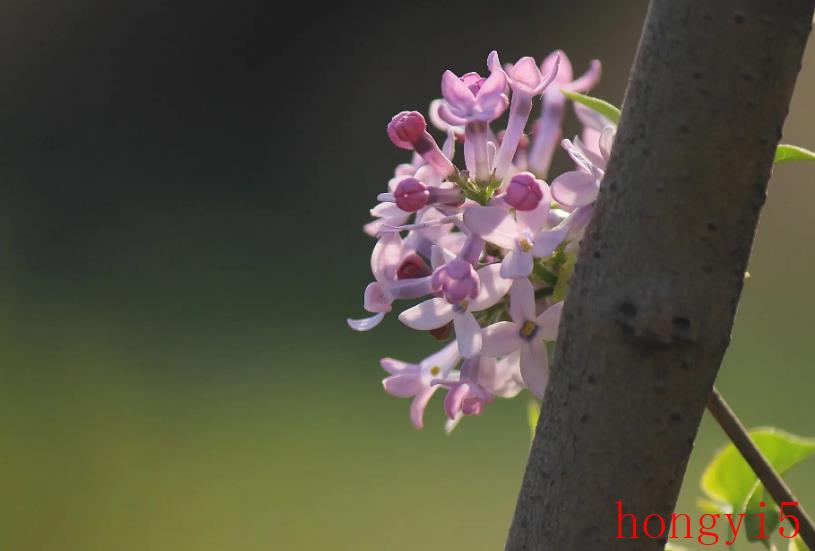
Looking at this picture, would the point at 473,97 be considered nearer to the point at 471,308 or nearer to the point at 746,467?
the point at 471,308

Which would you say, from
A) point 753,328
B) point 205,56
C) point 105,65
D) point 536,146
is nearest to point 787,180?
point 753,328

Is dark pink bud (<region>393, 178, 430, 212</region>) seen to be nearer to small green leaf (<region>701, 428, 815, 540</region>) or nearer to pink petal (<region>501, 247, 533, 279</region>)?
pink petal (<region>501, 247, 533, 279</region>)

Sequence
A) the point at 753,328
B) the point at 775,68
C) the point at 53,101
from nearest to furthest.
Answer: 1. the point at 775,68
2. the point at 753,328
3. the point at 53,101

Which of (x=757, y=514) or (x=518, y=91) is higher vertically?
(x=518, y=91)

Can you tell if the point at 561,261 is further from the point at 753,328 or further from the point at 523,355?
the point at 753,328

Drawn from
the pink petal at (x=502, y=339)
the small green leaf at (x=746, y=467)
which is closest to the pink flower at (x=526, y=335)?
the pink petal at (x=502, y=339)

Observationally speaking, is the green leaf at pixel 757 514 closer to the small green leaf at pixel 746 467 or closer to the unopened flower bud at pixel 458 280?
the small green leaf at pixel 746 467

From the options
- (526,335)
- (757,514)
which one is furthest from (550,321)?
(757,514)
